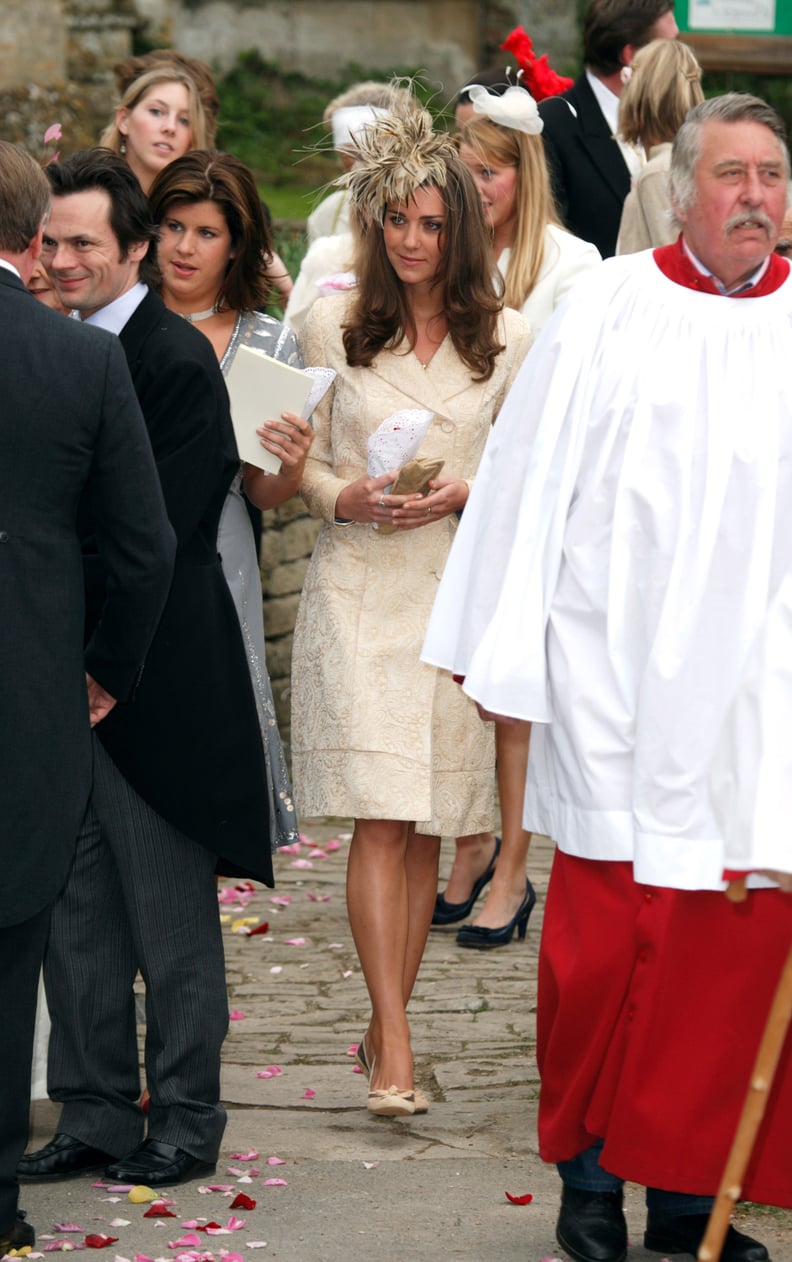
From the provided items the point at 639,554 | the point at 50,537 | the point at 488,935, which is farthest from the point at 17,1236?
the point at 488,935

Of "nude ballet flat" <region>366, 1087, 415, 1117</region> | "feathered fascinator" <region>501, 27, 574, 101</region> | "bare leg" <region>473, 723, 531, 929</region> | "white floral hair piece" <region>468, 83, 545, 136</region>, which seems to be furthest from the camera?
"feathered fascinator" <region>501, 27, 574, 101</region>

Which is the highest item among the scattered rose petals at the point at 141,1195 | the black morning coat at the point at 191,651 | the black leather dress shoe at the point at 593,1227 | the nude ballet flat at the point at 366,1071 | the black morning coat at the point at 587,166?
the black morning coat at the point at 587,166

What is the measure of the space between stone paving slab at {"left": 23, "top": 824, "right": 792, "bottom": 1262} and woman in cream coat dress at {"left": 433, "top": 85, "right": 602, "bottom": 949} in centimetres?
17

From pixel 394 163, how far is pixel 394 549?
3.04ft

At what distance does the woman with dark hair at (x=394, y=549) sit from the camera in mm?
4812

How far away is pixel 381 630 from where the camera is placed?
487 cm

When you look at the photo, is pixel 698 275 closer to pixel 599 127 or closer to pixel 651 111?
pixel 651 111

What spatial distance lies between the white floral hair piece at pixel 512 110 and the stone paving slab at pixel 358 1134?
2.44 meters

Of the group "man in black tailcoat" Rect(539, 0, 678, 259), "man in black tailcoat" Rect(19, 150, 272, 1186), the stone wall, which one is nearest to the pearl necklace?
"man in black tailcoat" Rect(19, 150, 272, 1186)

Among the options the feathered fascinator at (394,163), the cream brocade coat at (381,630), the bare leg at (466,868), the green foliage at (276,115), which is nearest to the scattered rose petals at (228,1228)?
the cream brocade coat at (381,630)

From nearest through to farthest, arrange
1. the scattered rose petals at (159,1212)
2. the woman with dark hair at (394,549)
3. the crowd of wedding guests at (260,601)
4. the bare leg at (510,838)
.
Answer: the scattered rose petals at (159,1212)
the crowd of wedding guests at (260,601)
the woman with dark hair at (394,549)
the bare leg at (510,838)

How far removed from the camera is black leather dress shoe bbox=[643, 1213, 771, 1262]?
375 cm

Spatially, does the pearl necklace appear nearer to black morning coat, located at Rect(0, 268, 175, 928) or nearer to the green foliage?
black morning coat, located at Rect(0, 268, 175, 928)

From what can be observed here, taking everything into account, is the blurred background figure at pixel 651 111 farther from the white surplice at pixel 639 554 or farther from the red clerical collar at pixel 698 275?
the white surplice at pixel 639 554
